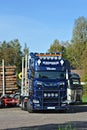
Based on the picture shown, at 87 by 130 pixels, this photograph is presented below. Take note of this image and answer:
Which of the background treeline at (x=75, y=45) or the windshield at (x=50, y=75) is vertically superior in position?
the background treeline at (x=75, y=45)

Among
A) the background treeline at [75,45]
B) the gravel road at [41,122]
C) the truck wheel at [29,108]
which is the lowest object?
the gravel road at [41,122]

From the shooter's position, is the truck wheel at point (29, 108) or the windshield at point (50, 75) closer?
the windshield at point (50, 75)

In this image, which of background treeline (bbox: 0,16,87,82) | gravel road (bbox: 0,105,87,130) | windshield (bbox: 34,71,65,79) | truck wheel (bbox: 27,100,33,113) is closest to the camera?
gravel road (bbox: 0,105,87,130)

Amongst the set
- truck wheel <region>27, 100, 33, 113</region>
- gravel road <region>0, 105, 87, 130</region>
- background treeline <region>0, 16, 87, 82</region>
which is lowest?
gravel road <region>0, 105, 87, 130</region>

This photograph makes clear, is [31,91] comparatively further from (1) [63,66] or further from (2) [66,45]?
(2) [66,45]

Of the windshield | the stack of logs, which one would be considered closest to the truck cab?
the windshield

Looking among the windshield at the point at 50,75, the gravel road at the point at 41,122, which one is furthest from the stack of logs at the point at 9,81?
the gravel road at the point at 41,122

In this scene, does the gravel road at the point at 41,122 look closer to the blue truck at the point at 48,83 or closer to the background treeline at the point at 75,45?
the blue truck at the point at 48,83

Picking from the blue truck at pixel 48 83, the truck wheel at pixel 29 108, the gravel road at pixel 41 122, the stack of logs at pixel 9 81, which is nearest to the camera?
the gravel road at pixel 41 122

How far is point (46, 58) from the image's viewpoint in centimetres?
2966

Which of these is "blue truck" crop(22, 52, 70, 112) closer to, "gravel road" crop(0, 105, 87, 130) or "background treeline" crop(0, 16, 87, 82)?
"gravel road" crop(0, 105, 87, 130)

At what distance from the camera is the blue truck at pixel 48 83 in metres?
29.0

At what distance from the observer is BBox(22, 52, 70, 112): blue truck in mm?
29047

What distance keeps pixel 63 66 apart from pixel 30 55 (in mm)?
2449
